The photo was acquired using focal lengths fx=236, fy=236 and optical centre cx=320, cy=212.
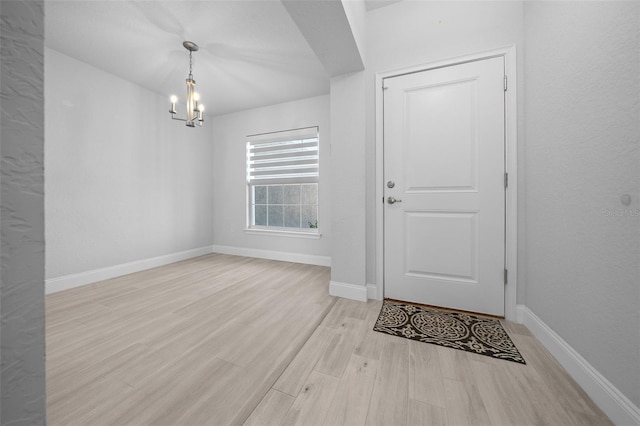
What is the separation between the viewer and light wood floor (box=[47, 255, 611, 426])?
102cm

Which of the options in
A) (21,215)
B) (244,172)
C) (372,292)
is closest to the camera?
(21,215)

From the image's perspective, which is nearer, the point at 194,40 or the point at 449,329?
the point at 449,329

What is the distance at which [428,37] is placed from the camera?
1.99m

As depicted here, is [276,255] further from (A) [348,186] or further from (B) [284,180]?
(A) [348,186]

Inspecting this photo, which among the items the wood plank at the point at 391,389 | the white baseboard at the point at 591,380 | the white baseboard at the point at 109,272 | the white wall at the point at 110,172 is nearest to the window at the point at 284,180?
the white wall at the point at 110,172

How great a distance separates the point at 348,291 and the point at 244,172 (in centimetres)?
275

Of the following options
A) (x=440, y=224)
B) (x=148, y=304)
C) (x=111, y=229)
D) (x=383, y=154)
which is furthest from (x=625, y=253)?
(x=111, y=229)

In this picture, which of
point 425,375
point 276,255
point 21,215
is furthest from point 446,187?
point 276,255

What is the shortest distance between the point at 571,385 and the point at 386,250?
128 cm

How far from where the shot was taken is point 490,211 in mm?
1839

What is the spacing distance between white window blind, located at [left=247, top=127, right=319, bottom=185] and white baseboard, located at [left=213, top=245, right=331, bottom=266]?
1.13 meters

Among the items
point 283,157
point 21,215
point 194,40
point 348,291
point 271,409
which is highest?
point 194,40

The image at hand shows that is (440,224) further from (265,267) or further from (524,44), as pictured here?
(265,267)

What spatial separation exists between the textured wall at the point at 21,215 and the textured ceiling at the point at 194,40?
2.09m
